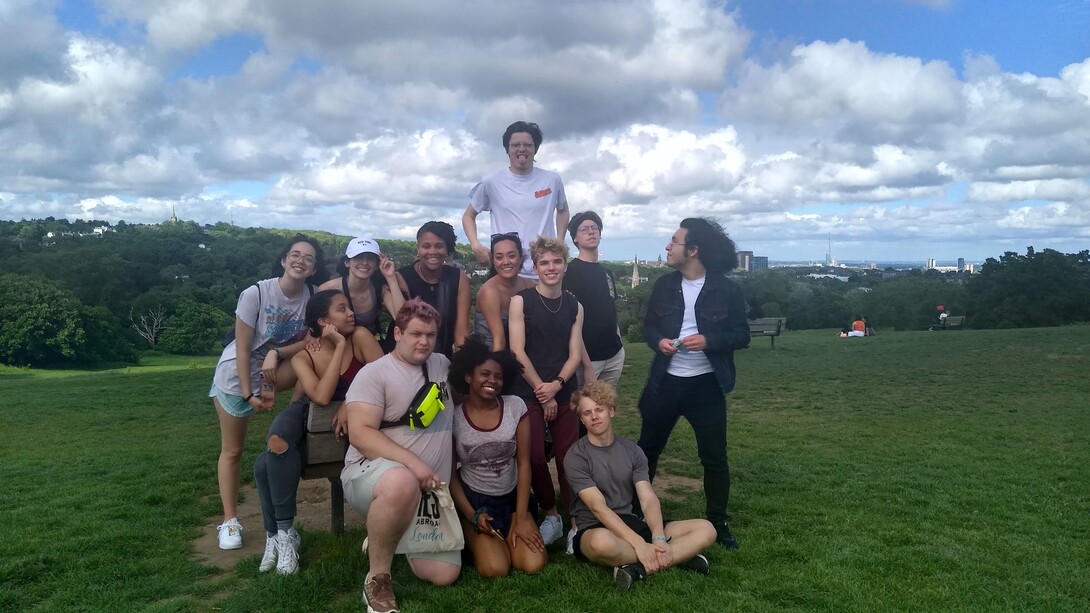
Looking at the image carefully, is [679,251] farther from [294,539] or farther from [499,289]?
[294,539]

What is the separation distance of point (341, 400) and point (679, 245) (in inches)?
96.9

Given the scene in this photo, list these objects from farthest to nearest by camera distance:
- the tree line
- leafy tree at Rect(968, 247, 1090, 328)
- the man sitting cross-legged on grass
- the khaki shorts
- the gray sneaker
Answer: the tree line, leafy tree at Rect(968, 247, 1090, 328), the man sitting cross-legged on grass, the khaki shorts, the gray sneaker

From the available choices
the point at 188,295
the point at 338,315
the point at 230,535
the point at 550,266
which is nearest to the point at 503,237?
the point at 550,266

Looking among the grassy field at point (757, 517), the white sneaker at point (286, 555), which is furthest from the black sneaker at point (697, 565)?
the white sneaker at point (286, 555)

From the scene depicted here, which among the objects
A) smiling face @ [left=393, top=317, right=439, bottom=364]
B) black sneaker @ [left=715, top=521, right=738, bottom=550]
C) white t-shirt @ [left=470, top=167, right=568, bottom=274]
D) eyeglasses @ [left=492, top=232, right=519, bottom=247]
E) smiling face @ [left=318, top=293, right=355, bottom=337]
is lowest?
black sneaker @ [left=715, top=521, right=738, bottom=550]

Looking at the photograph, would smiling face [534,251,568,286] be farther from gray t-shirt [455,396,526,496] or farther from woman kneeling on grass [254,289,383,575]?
woman kneeling on grass [254,289,383,575]

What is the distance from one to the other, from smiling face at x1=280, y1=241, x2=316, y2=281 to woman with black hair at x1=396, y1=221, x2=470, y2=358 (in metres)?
0.60

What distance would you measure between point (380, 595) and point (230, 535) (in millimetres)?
1698

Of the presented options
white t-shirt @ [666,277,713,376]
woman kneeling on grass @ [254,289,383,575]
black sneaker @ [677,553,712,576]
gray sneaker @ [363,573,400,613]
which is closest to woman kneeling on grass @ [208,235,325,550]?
woman kneeling on grass @ [254,289,383,575]

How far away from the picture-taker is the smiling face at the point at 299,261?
4785 mm

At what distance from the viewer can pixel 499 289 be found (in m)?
5.15

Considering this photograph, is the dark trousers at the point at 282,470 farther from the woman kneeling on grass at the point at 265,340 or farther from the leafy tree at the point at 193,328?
the leafy tree at the point at 193,328

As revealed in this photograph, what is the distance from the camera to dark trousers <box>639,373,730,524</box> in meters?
4.98

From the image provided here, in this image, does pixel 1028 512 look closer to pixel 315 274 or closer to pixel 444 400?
pixel 444 400
